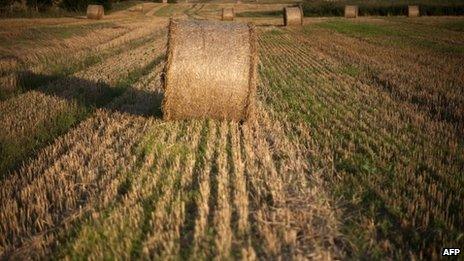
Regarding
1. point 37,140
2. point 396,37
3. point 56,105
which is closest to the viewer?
point 37,140

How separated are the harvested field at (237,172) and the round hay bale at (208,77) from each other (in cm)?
14

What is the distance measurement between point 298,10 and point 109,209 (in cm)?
2826

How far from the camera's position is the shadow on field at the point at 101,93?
9.05m

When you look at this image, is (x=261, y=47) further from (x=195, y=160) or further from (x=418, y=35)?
(x=195, y=160)

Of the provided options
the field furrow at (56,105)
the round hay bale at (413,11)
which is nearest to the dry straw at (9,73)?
the field furrow at (56,105)

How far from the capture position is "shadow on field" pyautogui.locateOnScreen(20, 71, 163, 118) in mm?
9047

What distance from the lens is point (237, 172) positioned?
225 inches

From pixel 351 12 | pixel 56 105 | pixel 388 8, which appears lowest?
pixel 56 105

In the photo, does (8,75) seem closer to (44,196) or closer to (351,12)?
(44,196)

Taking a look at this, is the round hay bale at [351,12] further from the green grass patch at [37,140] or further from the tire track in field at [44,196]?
the tire track in field at [44,196]

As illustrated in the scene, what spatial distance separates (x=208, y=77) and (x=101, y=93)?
→ 11.6 feet

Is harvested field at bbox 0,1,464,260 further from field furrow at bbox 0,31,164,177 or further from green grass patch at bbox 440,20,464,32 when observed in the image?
green grass patch at bbox 440,20,464,32
